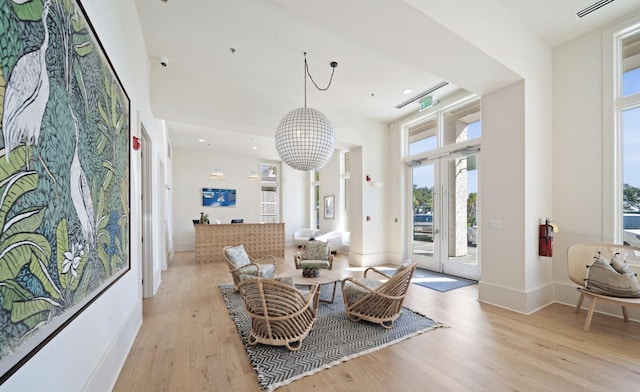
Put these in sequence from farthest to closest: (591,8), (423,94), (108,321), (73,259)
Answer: (423,94) → (591,8) → (108,321) → (73,259)

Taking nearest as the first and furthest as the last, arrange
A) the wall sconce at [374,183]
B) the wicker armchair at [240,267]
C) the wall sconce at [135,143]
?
the wall sconce at [135,143]
the wicker armchair at [240,267]
the wall sconce at [374,183]

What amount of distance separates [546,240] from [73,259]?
4845mm

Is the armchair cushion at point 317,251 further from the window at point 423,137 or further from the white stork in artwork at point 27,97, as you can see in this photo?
the white stork in artwork at point 27,97

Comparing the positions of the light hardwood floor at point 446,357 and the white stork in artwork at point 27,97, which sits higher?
the white stork in artwork at point 27,97

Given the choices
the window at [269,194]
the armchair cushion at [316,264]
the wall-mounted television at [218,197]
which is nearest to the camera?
the armchair cushion at [316,264]

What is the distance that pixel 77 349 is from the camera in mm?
1438

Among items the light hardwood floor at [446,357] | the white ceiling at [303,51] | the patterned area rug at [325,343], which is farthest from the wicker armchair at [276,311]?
the white ceiling at [303,51]

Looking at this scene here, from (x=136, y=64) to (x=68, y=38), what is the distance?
200cm

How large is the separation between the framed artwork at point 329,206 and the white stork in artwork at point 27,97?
27.0 ft

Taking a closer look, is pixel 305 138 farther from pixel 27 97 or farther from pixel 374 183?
pixel 374 183

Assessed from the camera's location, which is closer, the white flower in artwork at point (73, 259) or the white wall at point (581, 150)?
the white flower in artwork at point (73, 259)

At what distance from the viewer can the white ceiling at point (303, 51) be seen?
250cm

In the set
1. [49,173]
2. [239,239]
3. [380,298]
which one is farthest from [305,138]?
[239,239]

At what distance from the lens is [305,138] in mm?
3041
